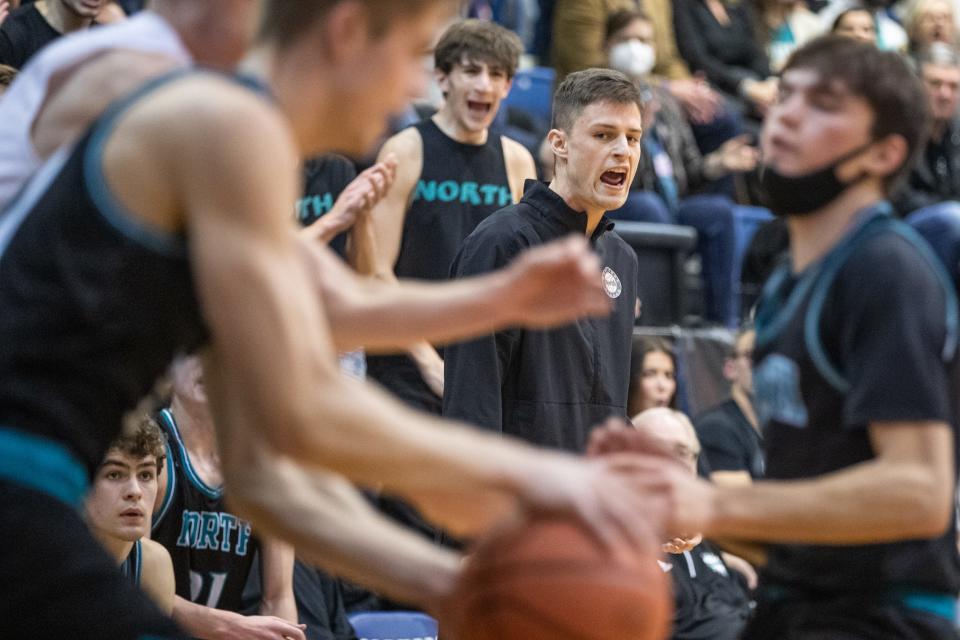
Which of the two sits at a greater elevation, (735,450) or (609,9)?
(609,9)

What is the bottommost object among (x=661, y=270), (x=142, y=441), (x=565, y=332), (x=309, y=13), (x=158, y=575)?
(x=158, y=575)

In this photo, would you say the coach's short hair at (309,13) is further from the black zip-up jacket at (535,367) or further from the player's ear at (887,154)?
the black zip-up jacket at (535,367)

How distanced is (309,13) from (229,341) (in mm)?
680

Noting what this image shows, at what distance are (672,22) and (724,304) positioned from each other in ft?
11.2

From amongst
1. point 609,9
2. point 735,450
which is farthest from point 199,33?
point 609,9

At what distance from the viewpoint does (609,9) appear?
39.1 ft

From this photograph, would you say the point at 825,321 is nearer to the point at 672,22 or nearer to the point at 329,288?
the point at 329,288

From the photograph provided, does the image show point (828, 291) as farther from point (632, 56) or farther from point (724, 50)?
point (724, 50)

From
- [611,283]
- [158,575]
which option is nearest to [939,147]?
[611,283]

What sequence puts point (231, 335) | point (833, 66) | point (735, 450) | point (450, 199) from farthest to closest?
point (735, 450)
point (450, 199)
point (833, 66)
point (231, 335)

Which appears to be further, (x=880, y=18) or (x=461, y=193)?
(x=880, y=18)

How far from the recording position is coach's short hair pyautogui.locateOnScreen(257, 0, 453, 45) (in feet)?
8.94

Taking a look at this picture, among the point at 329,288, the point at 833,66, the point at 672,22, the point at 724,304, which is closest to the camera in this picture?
the point at 329,288

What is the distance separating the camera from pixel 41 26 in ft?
24.5
